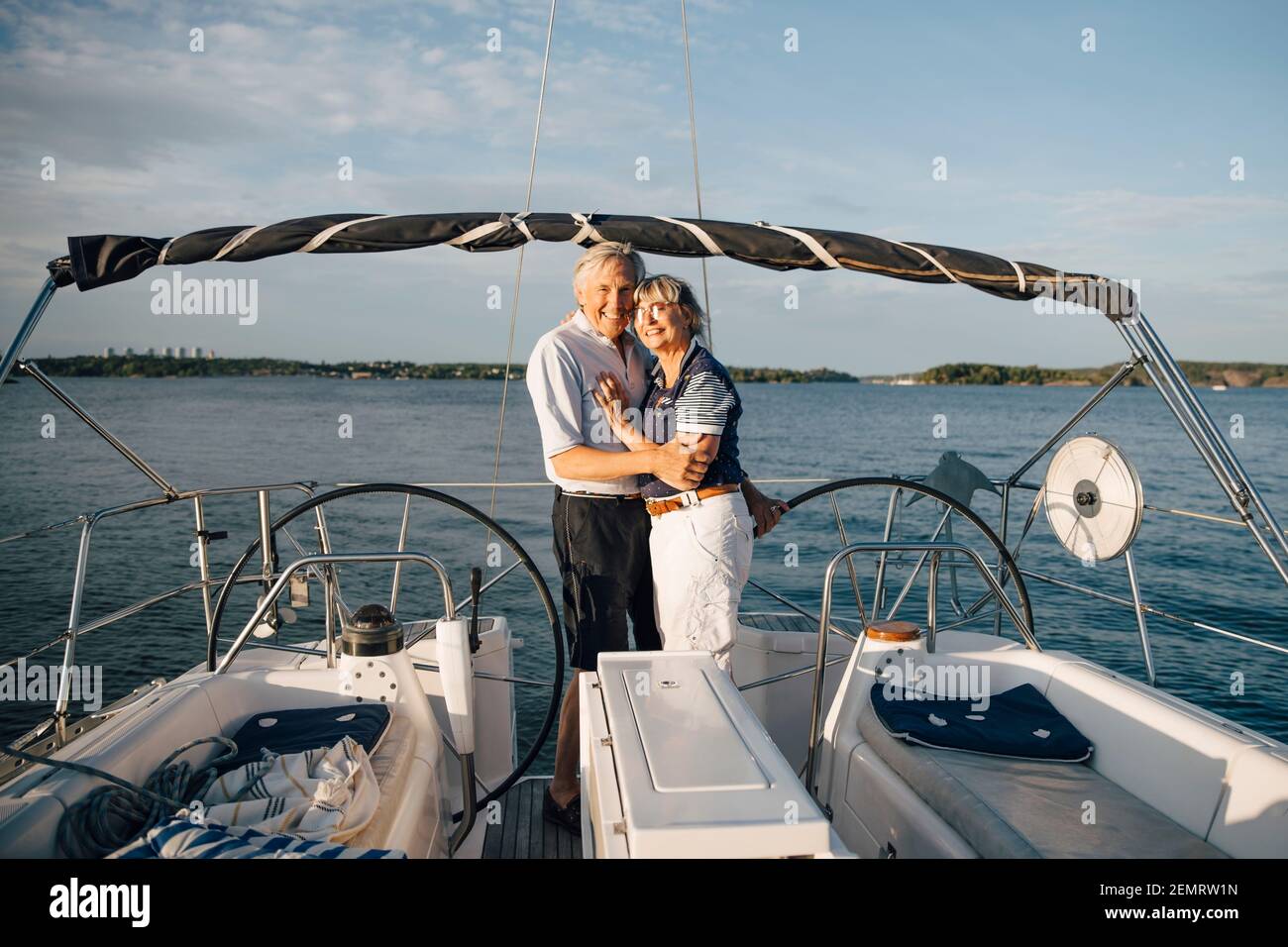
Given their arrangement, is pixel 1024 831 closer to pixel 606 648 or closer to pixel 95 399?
pixel 606 648

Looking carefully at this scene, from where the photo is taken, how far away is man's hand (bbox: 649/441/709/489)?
214cm

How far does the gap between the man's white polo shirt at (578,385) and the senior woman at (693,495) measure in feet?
0.37

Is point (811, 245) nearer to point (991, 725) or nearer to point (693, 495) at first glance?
point (693, 495)

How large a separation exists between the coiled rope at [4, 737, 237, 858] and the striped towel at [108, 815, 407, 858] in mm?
83

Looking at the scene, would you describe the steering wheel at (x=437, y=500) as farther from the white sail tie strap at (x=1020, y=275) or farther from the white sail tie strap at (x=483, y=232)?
the white sail tie strap at (x=1020, y=275)

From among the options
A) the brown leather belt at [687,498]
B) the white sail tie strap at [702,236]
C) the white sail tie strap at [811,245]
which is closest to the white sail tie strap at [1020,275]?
the white sail tie strap at [811,245]

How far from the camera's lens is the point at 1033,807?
6.03 ft

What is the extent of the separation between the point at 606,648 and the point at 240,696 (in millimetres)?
1028

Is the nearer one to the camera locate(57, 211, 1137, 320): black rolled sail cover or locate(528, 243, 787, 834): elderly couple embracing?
locate(528, 243, 787, 834): elderly couple embracing

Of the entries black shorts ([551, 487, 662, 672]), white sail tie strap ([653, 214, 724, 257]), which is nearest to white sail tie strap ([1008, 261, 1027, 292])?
white sail tie strap ([653, 214, 724, 257])

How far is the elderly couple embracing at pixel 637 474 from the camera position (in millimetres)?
2207

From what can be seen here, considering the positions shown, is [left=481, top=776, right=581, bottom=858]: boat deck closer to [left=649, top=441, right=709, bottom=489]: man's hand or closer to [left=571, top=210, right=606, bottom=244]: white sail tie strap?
[left=649, top=441, right=709, bottom=489]: man's hand
